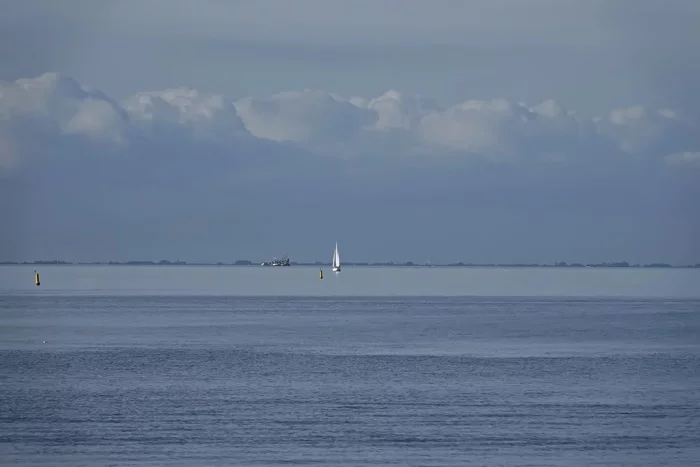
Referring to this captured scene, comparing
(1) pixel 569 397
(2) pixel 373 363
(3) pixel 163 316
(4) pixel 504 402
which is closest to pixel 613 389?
(1) pixel 569 397

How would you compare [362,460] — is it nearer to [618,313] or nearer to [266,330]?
[266,330]

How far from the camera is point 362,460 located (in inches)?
1332

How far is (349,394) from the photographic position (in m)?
47.5

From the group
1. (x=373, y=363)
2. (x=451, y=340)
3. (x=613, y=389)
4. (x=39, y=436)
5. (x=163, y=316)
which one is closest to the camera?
(x=39, y=436)

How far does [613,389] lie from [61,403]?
78.1 feet

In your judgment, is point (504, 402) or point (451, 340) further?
point (451, 340)

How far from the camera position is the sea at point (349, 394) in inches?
1380

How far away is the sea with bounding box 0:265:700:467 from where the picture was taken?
35062 millimetres

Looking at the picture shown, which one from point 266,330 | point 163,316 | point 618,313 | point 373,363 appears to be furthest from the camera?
point 618,313

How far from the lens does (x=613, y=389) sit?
1956 inches

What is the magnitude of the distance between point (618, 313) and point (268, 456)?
86.7 metres

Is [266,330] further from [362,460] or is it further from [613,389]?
[362,460]

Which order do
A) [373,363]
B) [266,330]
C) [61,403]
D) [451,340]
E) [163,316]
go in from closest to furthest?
1. [61,403]
2. [373,363]
3. [451,340]
4. [266,330]
5. [163,316]

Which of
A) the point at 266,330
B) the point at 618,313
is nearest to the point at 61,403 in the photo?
the point at 266,330
